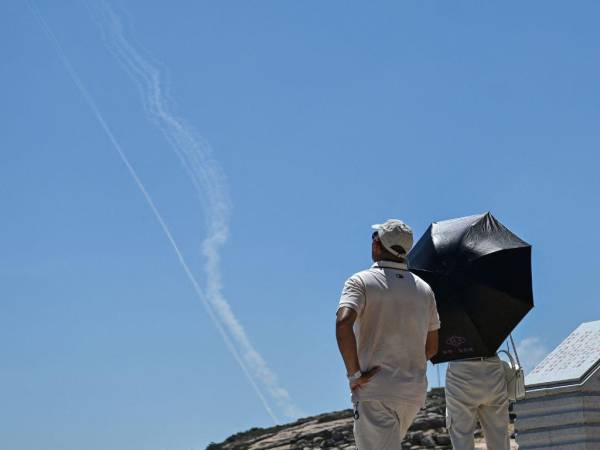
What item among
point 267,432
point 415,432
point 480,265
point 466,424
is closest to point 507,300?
point 480,265

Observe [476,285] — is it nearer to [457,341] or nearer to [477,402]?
[457,341]

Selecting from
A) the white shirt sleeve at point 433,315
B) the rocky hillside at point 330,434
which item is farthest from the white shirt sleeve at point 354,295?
the rocky hillside at point 330,434

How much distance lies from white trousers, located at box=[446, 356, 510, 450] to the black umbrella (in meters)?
0.13

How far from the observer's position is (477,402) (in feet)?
27.3

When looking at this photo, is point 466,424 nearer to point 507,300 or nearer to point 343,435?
Answer: point 507,300

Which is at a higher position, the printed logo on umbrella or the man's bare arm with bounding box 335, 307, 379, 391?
the printed logo on umbrella

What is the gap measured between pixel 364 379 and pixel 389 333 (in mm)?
314

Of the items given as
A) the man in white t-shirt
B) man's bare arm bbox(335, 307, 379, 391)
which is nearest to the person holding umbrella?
the man in white t-shirt

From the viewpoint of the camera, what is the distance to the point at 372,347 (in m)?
6.00

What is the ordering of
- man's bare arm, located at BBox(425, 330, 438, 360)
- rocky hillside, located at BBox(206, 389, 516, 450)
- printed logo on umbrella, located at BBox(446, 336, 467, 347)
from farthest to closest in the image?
rocky hillside, located at BBox(206, 389, 516, 450)
printed logo on umbrella, located at BBox(446, 336, 467, 347)
man's bare arm, located at BBox(425, 330, 438, 360)

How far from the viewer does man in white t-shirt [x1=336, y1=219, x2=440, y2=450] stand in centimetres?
585

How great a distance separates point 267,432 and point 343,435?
1014 cm

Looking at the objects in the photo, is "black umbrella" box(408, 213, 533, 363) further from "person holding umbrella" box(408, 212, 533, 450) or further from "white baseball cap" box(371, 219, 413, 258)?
"white baseball cap" box(371, 219, 413, 258)

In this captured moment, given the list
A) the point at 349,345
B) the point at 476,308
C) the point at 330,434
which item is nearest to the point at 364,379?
the point at 349,345
